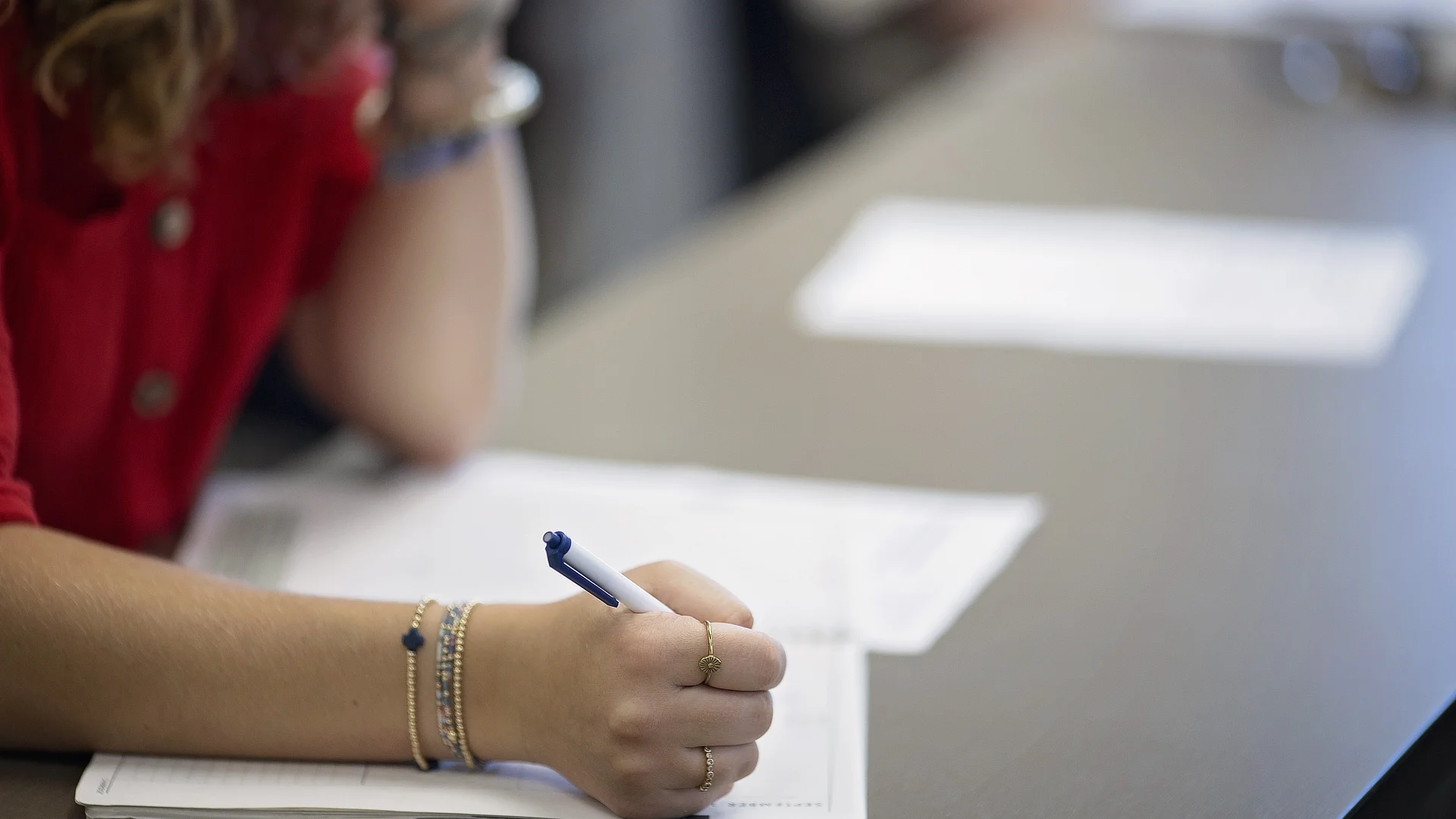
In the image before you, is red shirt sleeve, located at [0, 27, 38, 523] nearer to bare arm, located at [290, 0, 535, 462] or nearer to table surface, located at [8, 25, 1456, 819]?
table surface, located at [8, 25, 1456, 819]

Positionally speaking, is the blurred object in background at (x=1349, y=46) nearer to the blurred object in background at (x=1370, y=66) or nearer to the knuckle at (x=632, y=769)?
the blurred object in background at (x=1370, y=66)

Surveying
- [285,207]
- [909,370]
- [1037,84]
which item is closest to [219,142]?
[285,207]

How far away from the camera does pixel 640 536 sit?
0.90 m

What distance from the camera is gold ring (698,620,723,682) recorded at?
2.04 feet

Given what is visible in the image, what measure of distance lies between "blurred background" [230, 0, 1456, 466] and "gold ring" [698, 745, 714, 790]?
1701 millimetres

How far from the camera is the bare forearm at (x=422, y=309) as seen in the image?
1022 mm

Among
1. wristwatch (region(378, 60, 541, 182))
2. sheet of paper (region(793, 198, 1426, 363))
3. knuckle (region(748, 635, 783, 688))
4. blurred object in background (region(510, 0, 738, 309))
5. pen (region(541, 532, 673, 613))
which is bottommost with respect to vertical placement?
blurred object in background (region(510, 0, 738, 309))

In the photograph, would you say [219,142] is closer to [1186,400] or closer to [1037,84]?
[1186,400]

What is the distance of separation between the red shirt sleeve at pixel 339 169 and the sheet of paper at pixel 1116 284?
15.1 inches

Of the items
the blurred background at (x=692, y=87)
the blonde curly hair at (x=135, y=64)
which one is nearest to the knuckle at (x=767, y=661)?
the blonde curly hair at (x=135, y=64)

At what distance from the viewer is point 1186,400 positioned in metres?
1.04

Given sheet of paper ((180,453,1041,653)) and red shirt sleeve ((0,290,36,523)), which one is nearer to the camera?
red shirt sleeve ((0,290,36,523))

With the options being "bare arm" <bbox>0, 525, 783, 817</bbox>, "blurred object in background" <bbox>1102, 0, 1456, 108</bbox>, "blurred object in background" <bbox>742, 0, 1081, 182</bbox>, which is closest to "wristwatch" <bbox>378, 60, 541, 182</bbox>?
"bare arm" <bbox>0, 525, 783, 817</bbox>

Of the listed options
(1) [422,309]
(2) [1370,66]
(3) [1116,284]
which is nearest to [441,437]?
(1) [422,309]
